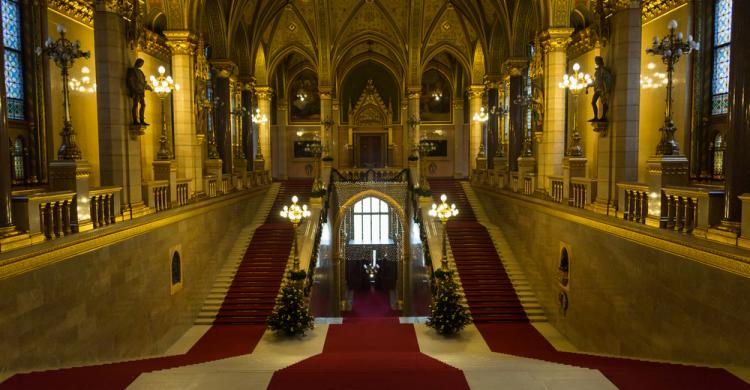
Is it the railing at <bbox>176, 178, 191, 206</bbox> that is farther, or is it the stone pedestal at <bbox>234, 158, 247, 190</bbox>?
the stone pedestal at <bbox>234, 158, 247, 190</bbox>

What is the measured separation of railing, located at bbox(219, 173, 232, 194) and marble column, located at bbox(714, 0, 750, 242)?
1561cm

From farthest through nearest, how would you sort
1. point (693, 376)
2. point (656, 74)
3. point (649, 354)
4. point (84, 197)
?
point (656, 74)
point (84, 197)
point (649, 354)
point (693, 376)

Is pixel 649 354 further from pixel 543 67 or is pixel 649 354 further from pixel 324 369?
pixel 543 67

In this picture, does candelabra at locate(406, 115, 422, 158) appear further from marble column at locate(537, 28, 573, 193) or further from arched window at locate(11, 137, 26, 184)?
arched window at locate(11, 137, 26, 184)

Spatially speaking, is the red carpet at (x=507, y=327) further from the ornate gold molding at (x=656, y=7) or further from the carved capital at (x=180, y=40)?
the carved capital at (x=180, y=40)

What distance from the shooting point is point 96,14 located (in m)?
11.4

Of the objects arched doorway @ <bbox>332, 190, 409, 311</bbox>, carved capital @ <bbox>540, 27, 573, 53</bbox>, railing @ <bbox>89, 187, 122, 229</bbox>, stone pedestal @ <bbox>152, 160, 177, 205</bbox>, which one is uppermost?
carved capital @ <bbox>540, 27, 573, 53</bbox>

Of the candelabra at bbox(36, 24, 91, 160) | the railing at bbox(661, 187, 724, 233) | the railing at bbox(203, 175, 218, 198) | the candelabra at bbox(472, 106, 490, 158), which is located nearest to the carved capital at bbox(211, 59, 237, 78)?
the railing at bbox(203, 175, 218, 198)

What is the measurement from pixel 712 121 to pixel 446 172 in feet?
74.8

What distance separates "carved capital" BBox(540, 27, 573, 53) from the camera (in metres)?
15.4

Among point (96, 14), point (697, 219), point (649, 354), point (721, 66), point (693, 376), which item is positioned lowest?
point (649, 354)

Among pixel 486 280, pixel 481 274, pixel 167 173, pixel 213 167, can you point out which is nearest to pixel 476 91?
pixel 481 274

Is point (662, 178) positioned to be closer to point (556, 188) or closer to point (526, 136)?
point (556, 188)

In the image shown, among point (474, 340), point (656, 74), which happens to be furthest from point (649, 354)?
point (656, 74)
